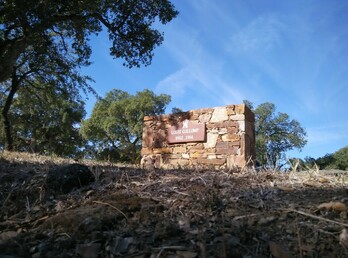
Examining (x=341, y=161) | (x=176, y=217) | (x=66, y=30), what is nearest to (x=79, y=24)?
(x=66, y=30)

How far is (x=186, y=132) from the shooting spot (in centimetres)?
880

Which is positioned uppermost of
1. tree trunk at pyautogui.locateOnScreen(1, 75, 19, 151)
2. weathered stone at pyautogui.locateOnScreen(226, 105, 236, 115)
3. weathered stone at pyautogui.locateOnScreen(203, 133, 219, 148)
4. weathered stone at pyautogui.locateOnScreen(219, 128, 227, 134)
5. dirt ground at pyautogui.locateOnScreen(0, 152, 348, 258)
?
tree trunk at pyautogui.locateOnScreen(1, 75, 19, 151)

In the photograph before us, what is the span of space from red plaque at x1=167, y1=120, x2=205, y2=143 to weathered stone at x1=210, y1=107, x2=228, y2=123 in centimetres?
35

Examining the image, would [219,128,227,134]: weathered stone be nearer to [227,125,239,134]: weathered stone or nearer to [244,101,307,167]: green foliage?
[227,125,239,134]: weathered stone

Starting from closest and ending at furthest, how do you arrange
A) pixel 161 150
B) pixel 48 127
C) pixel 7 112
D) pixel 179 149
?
pixel 179 149 → pixel 161 150 → pixel 7 112 → pixel 48 127

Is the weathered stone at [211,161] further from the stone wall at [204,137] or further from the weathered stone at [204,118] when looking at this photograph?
the weathered stone at [204,118]

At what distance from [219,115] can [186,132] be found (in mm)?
1044

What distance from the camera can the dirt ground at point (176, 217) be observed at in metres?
1.72

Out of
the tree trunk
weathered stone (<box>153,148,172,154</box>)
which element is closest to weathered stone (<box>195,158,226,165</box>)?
weathered stone (<box>153,148,172,154</box>)

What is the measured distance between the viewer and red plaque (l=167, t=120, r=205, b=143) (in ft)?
28.0

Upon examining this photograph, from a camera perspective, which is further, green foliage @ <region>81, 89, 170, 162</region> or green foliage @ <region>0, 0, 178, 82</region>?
green foliage @ <region>81, 89, 170, 162</region>

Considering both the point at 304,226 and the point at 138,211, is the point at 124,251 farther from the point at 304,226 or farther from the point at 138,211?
the point at 304,226

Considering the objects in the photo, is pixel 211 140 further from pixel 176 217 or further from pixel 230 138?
pixel 176 217

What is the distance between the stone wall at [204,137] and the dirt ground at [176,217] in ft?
15.9
